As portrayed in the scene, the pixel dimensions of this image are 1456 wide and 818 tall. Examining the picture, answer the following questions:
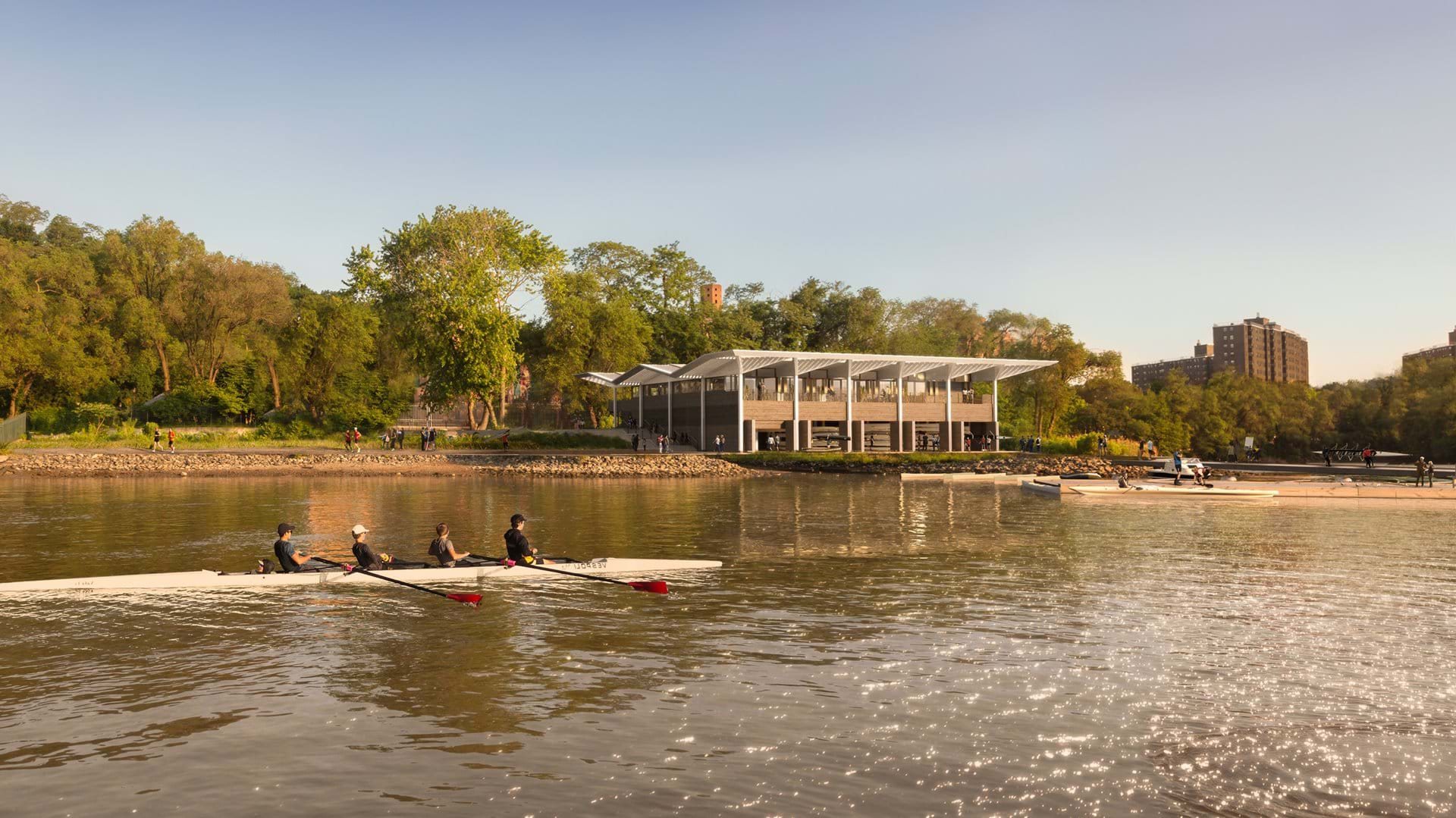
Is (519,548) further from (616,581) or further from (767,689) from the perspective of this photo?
(767,689)

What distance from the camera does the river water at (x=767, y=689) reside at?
8781 mm

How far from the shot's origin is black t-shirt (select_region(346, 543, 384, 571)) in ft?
60.4

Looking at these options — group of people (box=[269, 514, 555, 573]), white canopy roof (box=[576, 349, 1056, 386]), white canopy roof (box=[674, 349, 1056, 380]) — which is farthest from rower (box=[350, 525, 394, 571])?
white canopy roof (box=[674, 349, 1056, 380])

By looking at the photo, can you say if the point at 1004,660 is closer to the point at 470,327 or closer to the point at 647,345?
the point at 470,327

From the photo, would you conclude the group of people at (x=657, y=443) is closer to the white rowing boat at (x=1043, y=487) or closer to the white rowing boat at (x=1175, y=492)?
the white rowing boat at (x=1043, y=487)

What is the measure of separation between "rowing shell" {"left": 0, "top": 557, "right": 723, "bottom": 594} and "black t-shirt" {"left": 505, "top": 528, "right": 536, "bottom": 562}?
243 millimetres

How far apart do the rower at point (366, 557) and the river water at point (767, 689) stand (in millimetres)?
498

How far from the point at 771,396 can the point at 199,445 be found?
40.0 metres

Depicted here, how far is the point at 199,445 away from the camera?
219 feet

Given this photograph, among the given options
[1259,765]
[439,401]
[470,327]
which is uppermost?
[470,327]

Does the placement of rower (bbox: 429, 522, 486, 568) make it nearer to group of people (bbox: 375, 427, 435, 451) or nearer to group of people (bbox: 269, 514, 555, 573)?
group of people (bbox: 269, 514, 555, 573)

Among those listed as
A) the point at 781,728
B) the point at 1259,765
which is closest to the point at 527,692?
the point at 781,728

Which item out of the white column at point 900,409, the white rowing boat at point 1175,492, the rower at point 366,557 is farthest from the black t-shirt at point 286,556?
the white column at point 900,409

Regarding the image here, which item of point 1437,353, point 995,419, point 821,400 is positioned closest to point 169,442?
point 821,400
